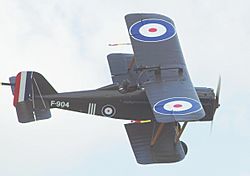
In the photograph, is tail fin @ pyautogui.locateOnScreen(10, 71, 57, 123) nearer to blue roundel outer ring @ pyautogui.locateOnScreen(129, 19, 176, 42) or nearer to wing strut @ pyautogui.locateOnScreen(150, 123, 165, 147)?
wing strut @ pyautogui.locateOnScreen(150, 123, 165, 147)

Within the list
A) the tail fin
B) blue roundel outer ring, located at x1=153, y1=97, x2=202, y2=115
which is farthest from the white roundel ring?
blue roundel outer ring, located at x1=153, y1=97, x2=202, y2=115

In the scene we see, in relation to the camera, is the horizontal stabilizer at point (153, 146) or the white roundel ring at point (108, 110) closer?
the horizontal stabilizer at point (153, 146)

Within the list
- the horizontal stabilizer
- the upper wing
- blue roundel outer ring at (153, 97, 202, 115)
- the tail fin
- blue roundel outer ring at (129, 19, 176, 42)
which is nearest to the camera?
blue roundel outer ring at (153, 97, 202, 115)

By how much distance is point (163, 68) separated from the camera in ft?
101

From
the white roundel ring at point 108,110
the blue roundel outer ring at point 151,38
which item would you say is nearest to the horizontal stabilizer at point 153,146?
the white roundel ring at point 108,110

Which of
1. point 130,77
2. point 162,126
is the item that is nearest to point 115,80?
point 130,77

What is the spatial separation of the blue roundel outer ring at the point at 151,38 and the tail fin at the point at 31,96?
10.7 ft

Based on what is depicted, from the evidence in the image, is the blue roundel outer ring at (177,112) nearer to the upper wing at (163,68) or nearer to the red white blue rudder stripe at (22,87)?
the upper wing at (163,68)

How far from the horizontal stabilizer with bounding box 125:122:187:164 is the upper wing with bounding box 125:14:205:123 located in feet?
4.46

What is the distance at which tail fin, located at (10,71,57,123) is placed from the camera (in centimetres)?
3081

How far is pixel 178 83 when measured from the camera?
3022 cm

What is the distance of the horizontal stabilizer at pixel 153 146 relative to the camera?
30.1 meters

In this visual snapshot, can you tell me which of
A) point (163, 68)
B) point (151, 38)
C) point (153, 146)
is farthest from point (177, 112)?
point (151, 38)

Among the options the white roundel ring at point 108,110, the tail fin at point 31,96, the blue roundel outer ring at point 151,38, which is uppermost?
the blue roundel outer ring at point 151,38
